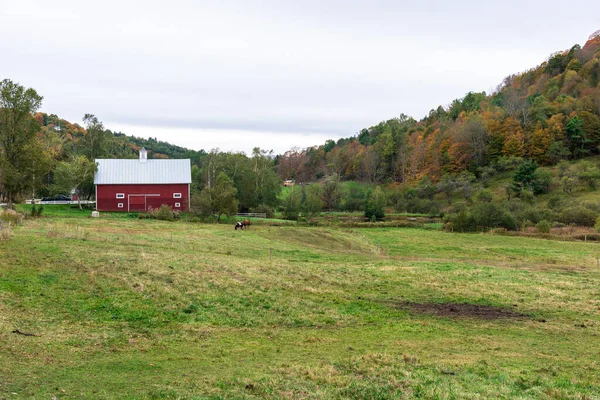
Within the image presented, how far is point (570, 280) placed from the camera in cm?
2400

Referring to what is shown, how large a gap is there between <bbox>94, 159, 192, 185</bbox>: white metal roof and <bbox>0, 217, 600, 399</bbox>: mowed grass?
1357 inches

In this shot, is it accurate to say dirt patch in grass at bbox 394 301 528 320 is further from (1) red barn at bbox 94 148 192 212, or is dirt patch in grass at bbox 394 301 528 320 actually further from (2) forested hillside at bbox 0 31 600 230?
(1) red barn at bbox 94 148 192 212

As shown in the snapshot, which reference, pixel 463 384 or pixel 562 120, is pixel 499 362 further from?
pixel 562 120

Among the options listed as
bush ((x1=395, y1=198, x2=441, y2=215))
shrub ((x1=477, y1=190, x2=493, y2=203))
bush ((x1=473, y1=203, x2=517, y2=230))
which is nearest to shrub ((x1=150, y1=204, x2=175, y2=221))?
bush ((x1=473, y1=203, x2=517, y2=230))

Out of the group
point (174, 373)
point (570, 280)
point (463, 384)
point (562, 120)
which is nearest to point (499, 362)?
point (463, 384)

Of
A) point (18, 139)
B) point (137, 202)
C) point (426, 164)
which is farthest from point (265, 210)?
point (426, 164)

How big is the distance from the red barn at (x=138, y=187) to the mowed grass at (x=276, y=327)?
34.0 meters

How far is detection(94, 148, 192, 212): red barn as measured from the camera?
195ft

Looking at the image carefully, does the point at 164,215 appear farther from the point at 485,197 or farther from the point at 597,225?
the point at 485,197

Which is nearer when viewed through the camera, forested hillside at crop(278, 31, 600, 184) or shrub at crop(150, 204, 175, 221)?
shrub at crop(150, 204, 175, 221)

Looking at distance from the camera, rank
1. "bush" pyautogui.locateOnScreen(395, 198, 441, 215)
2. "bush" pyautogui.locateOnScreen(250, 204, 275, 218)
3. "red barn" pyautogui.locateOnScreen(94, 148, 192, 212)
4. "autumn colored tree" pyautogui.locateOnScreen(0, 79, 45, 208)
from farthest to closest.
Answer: "bush" pyautogui.locateOnScreen(395, 198, 441, 215), "bush" pyautogui.locateOnScreen(250, 204, 275, 218), "red barn" pyautogui.locateOnScreen(94, 148, 192, 212), "autumn colored tree" pyautogui.locateOnScreen(0, 79, 45, 208)

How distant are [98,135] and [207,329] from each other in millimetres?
74649

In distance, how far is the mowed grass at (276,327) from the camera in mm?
8969

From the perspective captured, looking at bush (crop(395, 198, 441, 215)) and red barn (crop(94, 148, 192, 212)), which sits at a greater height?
red barn (crop(94, 148, 192, 212))
